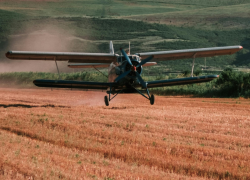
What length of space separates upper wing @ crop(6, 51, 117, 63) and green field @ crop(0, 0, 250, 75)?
51.5 meters

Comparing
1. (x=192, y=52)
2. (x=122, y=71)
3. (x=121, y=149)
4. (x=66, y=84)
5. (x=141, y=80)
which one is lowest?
(x=121, y=149)

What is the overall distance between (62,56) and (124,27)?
10817 cm

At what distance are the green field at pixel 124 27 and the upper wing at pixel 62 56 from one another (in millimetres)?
51527

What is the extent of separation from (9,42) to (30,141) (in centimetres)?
10596

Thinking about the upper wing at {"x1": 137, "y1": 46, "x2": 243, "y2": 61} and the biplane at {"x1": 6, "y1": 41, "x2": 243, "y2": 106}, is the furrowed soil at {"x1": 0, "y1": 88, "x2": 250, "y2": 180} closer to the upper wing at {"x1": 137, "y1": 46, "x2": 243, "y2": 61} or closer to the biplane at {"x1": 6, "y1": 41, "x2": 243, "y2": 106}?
the biplane at {"x1": 6, "y1": 41, "x2": 243, "y2": 106}

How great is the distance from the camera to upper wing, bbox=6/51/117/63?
19678 mm

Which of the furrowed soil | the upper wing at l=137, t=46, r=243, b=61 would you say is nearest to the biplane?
the upper wing at l=137, t=46, r=243, b=61

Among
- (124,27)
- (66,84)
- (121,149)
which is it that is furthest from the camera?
(124,27)

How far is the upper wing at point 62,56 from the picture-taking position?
19678mm

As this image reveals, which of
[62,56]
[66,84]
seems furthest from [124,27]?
[66,84]

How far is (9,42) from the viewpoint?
10950 cm

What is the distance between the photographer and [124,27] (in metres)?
127

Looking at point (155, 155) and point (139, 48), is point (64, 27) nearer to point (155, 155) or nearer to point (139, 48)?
point (139, 48)

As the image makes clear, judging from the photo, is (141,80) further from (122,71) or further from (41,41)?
(41,41)
